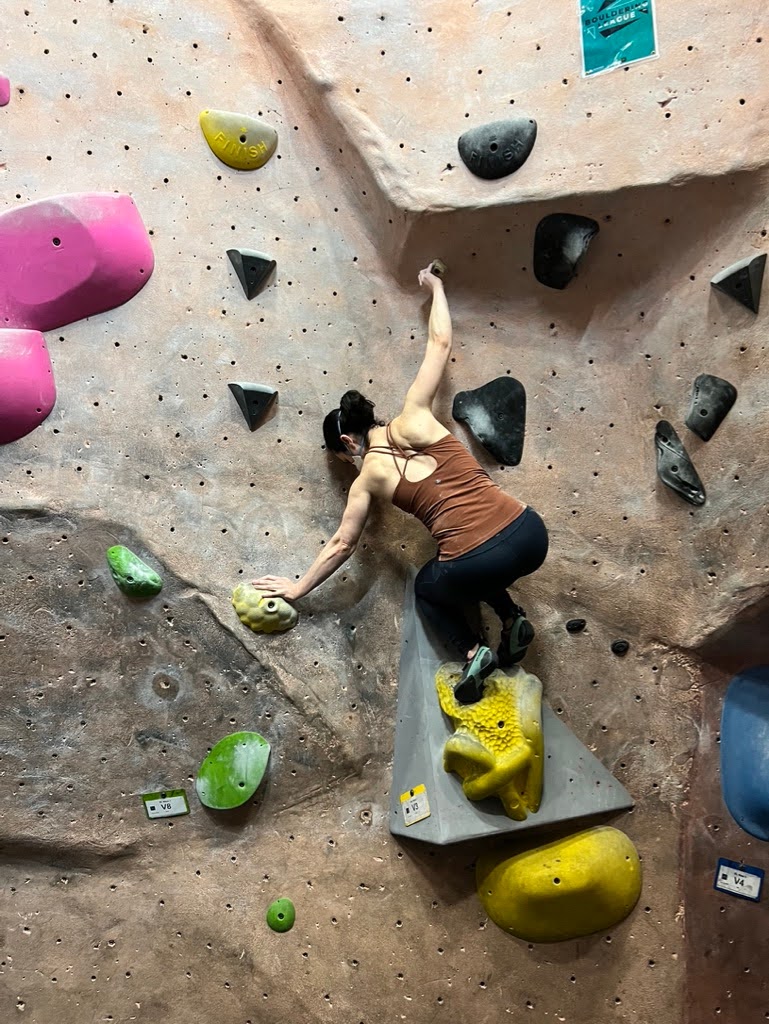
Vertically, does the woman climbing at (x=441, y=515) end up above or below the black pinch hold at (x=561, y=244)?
below

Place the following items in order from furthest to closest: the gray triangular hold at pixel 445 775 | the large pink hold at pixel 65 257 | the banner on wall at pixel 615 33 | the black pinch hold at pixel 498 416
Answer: the black pinch hold at pixel 498 416 → the large pink hold at pixel 65 257 → the gray triangular hold at pixel 445 775 → the banner on wall at pixel 615 33

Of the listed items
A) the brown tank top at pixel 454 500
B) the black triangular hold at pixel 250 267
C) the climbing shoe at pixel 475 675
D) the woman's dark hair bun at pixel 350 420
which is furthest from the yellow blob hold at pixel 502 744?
the black triangular hold at pixel 250 267

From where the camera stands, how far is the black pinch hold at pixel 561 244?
231 cm

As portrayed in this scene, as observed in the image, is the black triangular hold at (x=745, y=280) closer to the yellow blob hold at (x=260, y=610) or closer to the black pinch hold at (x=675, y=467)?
the black pinch hold at (x=675, y=467)

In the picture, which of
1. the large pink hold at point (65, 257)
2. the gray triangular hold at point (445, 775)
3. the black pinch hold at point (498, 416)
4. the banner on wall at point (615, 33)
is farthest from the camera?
the black pinch hold at point (498, 416)

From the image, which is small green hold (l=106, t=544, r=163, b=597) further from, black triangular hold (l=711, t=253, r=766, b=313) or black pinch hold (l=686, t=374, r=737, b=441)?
black triangular hold (l=711, t=253, r=766, b=313)

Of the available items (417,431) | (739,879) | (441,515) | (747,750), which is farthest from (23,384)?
(739,879)

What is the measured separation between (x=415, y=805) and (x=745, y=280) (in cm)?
197

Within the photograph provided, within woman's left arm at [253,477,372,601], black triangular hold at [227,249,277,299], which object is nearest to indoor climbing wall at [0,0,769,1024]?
black triangular hold at [227,249,277,299]

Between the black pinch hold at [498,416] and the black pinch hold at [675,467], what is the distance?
0.46 m

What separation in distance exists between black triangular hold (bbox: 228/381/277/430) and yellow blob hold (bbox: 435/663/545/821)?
1.14 meters

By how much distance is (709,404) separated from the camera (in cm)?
230

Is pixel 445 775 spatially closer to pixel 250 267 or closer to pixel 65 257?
pixel 250 267

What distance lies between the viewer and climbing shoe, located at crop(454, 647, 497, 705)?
2.19m
